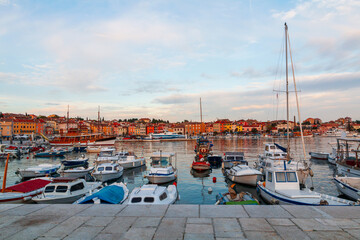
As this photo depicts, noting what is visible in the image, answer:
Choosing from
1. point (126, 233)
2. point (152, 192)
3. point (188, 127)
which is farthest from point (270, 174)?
point (188, 127)

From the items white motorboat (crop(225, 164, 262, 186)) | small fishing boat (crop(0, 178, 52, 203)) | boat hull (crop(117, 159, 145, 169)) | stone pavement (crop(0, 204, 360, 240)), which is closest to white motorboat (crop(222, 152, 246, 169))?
white motorboat (crop(225, 164, 262, 186))

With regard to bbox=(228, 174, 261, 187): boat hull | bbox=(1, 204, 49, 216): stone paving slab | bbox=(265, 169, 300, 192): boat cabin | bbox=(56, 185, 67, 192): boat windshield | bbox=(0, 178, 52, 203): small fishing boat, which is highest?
bbox=(1, 204, 49, 216): stone paving slab

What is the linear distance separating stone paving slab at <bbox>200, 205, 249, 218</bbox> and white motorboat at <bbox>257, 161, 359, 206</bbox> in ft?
27.6

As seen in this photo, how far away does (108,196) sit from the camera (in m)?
13.9

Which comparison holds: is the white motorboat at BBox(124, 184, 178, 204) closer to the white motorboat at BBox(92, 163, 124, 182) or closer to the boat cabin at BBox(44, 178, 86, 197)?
the boat cabin at BBox(44, 178, 86, 197)

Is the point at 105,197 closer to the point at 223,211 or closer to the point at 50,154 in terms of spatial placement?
the point at 223,211

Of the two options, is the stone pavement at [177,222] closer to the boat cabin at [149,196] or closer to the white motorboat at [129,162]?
the boat cabin at [149,196]

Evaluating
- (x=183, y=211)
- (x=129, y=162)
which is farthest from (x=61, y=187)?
(x=129, y=162)

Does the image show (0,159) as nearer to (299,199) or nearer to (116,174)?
(116,174)

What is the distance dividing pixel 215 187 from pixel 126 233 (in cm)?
2035

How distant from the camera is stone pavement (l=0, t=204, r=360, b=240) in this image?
201 inches

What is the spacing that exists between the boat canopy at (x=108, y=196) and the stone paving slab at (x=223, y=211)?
8236mm

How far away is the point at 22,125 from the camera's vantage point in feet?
443

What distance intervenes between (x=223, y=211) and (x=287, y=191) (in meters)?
10.6
